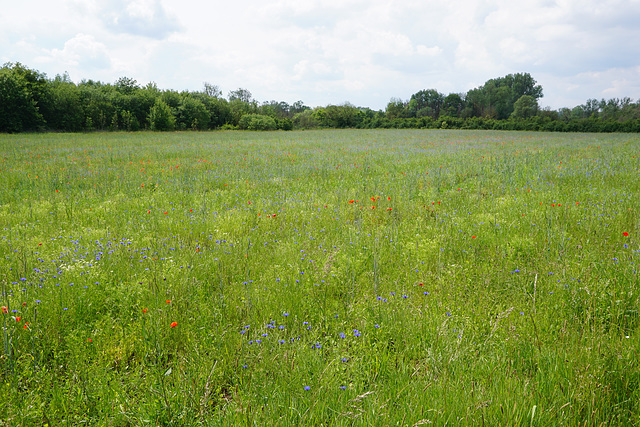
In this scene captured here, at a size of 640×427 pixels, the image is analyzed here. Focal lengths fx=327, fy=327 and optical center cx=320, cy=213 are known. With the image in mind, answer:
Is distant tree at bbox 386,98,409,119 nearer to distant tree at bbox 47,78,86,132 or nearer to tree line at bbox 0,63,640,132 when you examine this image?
tree line at bbox 0,63,640,132

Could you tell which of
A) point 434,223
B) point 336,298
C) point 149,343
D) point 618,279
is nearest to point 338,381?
point 336,298

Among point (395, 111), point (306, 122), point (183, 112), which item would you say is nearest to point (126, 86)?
point (183, 112)

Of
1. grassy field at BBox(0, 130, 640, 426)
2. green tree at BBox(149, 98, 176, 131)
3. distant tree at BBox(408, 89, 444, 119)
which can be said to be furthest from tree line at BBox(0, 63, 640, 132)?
grassy field at BBox(0, 130, 640, 426)

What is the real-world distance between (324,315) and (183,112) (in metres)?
74.6

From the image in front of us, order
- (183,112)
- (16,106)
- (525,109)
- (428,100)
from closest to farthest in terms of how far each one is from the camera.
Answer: (16,106) < (183,112) < (525,109) < (428,100)

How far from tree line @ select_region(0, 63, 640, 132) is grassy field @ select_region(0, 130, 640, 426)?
173 ft

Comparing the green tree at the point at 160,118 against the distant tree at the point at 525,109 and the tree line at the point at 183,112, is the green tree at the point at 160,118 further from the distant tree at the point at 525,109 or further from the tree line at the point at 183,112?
the distant tree at the point at 525,109

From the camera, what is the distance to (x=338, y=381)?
224 centimetres

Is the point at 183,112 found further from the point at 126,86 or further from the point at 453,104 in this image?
the point at 453,104

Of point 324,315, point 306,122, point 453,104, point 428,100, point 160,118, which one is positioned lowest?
point 324,315

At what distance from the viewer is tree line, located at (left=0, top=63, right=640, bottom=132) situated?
147 ft

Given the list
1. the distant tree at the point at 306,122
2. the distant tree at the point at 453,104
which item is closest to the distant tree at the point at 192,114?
the distant tree at the point at 306,122

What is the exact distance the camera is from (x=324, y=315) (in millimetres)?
3184

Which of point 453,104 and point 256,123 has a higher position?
point 453,104
